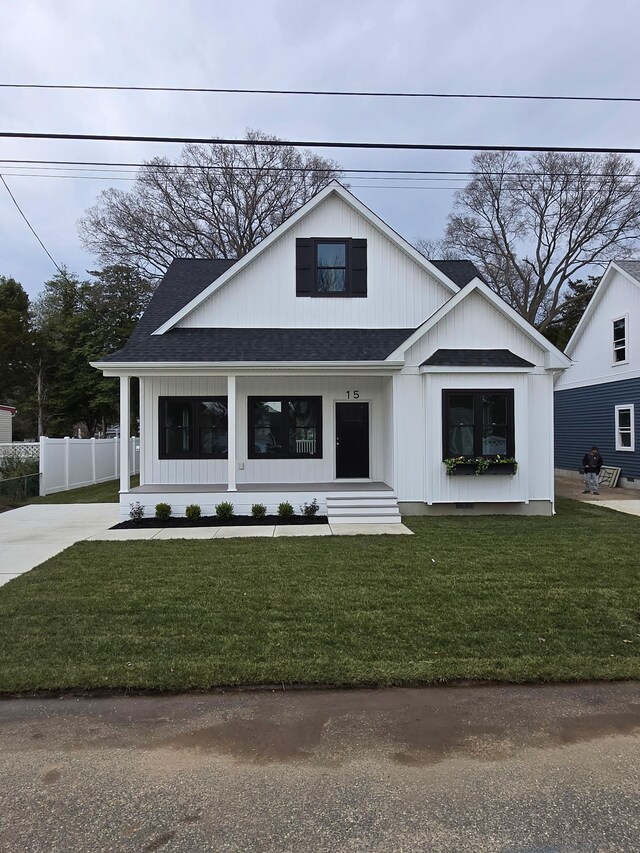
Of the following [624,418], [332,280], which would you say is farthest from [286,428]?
[624,418]

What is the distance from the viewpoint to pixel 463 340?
36.6 feet

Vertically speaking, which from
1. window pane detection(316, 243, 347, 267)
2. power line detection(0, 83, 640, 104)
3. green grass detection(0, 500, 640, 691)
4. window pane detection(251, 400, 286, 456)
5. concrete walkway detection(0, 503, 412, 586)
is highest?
power line detection(0, 83, 640, 104)

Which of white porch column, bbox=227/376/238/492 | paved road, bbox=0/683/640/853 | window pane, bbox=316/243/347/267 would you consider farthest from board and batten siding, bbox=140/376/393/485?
paved road, bbox=0/683/640/853

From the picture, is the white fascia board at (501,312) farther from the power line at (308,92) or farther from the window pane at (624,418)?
the window pane at (624,418)

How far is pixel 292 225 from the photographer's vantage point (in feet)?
40.9

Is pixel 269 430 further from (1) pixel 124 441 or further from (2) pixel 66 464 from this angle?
(2) pixel 66 464

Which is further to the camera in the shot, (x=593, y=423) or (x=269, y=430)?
(x=593, y=423)

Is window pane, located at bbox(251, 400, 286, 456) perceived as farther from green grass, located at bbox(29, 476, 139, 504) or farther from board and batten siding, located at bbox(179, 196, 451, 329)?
green grass, located at bbox(29, 476, 139, 504)

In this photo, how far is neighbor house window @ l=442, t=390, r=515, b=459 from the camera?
35.7ft

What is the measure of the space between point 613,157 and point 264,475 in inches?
1067

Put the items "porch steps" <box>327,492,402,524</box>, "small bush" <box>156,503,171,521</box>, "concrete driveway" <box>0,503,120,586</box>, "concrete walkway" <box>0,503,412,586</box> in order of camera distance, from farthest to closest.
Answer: "small bush" <box>156,503,171,521</box>, "porch steps" <box>327,492,402,524</box>, "concrete walkway" <box>0,503,412,586</box>, "concrete driveway" <box>0,503,120,586</box>

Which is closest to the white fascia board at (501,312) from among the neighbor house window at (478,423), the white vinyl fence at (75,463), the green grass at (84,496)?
the neighbor house window at (478,423)

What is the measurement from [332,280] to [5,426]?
17443mm

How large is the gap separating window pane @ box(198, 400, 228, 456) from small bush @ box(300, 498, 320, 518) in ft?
8.70
